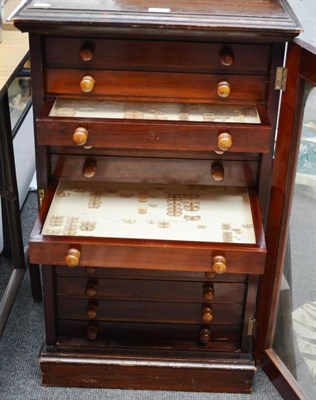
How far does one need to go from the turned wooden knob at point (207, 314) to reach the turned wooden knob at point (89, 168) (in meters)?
0.49

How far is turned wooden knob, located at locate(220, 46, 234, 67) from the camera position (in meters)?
1.57

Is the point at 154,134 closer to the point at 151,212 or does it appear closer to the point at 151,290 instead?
the point at 151,212

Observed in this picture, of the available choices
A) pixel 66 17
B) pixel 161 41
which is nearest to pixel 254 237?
pixel 161 41

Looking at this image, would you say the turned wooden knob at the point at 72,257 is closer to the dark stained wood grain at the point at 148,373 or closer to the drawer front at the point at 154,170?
the drawer front at the point at 154,170

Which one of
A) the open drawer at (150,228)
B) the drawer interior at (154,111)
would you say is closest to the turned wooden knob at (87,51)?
the drawer interior at (154,111)

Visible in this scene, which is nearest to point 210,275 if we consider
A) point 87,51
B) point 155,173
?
point 155,173

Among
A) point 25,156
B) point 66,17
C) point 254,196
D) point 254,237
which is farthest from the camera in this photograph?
point 25,156

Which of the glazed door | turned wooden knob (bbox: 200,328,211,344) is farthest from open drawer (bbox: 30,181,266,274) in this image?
turned wooden knob (bbox: 200,328,211,344)

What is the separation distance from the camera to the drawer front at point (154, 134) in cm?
157

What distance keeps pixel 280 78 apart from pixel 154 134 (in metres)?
0.33

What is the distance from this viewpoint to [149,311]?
1895mm

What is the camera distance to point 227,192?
182cm

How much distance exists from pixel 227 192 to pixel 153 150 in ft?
0.83

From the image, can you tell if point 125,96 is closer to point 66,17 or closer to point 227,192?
point 66,17
